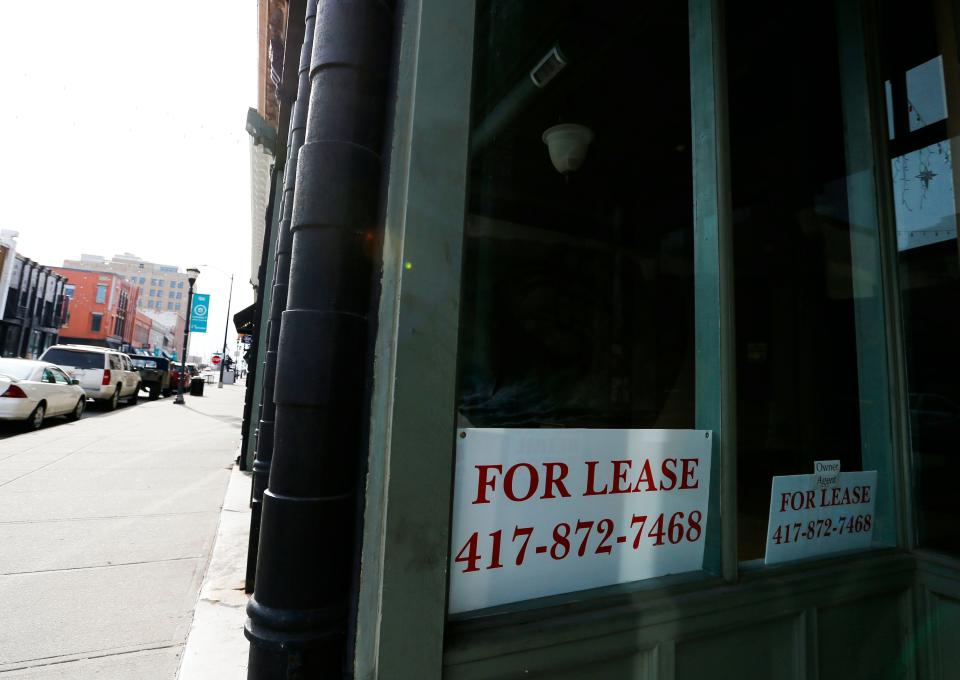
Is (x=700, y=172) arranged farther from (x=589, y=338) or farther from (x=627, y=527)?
(x=589, y=338)

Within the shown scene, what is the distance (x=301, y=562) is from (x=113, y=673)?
6.52 ft

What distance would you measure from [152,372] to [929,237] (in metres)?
25.0

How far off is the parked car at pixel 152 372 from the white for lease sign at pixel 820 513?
78.4ft

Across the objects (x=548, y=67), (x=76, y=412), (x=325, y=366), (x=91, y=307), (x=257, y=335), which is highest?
(x=91, y=307)

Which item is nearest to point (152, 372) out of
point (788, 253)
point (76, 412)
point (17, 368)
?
point (76, 412)

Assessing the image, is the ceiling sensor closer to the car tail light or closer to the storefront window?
the storefront window

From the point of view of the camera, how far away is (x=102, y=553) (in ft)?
13.0

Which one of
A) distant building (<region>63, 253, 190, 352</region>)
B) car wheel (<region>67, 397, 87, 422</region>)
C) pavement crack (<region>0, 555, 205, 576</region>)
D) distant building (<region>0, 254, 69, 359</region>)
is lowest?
pavement crack (<region>0, 555, 205, 576</region>)

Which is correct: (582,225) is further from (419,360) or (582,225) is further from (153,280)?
(153,280)

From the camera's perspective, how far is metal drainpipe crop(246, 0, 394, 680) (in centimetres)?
131

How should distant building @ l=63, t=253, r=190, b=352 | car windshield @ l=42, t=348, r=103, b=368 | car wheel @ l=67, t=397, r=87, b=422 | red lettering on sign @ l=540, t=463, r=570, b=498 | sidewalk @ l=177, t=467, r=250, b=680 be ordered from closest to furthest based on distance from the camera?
red lettering on sign @ l=540, t=463, r=570, b=498 → sidewalk @ l=177, t=467, r=250, b=680 → car wheel @ l=67, t=397, r=87, b=422 → car windshield @ l=42, t=348, r=103, b=368 → distant building @ l=63, t=253, r=190, b=352

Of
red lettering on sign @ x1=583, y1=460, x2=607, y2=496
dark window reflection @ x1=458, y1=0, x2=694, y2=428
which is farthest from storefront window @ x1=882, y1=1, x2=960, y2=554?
red lettering on sign @ x1=583, y1=460, x2=607, y2=496

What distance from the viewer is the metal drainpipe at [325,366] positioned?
1.31 meters

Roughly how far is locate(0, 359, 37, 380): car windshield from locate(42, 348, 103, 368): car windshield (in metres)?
4.26
